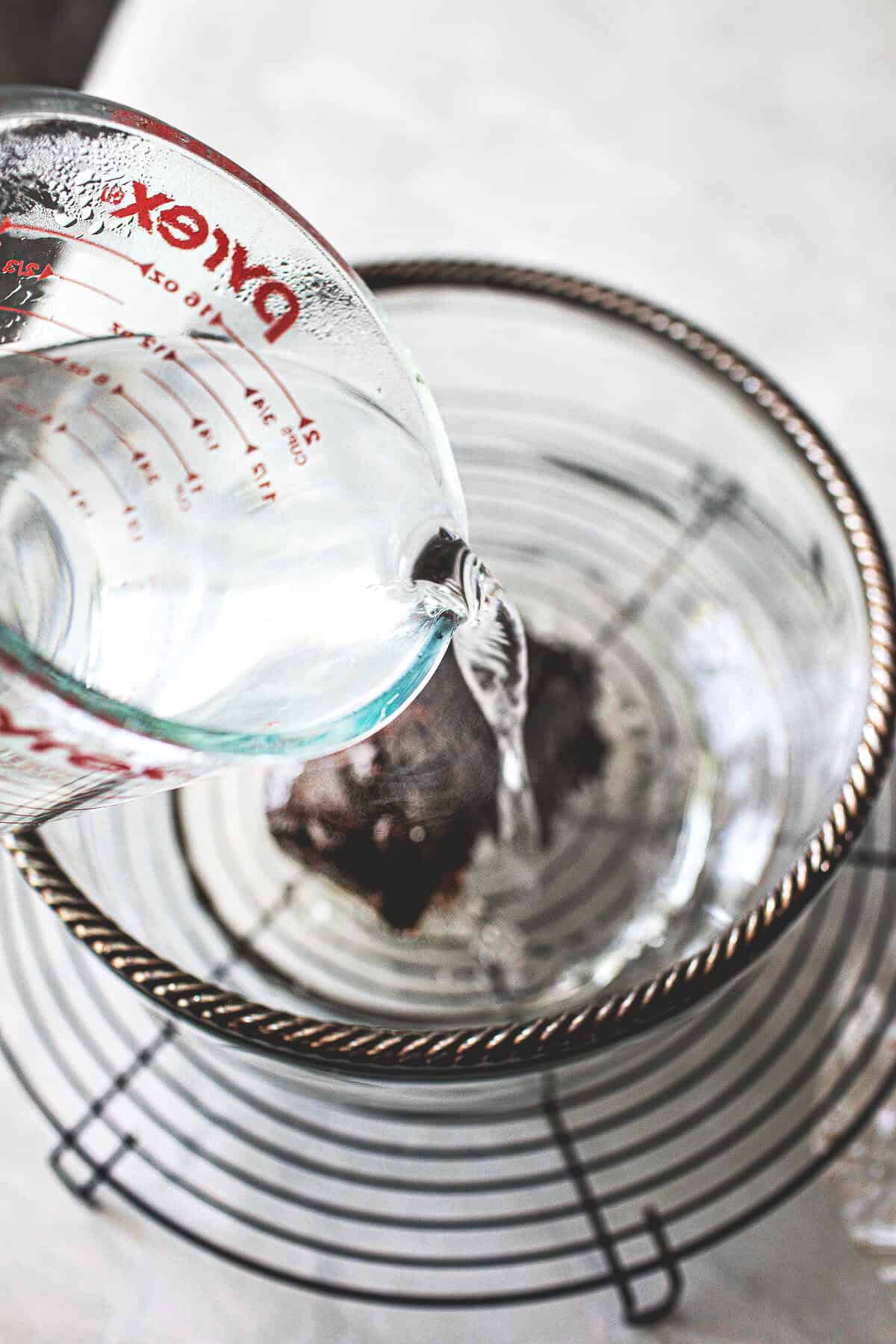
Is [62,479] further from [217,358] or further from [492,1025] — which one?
[492,1025]

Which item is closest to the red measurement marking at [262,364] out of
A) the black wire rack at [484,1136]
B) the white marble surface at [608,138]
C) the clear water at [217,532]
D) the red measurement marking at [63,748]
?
the clear water at [217,532]

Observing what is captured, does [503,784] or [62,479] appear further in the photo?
[503,784]

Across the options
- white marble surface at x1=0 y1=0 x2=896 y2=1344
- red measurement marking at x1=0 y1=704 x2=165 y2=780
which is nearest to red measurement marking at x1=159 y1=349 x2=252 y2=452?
red measurement marking at x1=0 y1=704 x2=165 y2=780

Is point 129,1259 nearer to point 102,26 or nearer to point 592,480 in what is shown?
point 592,480

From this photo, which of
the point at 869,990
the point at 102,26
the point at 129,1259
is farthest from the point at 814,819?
the point at 102,26

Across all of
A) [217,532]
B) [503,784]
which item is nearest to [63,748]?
[217,532]
